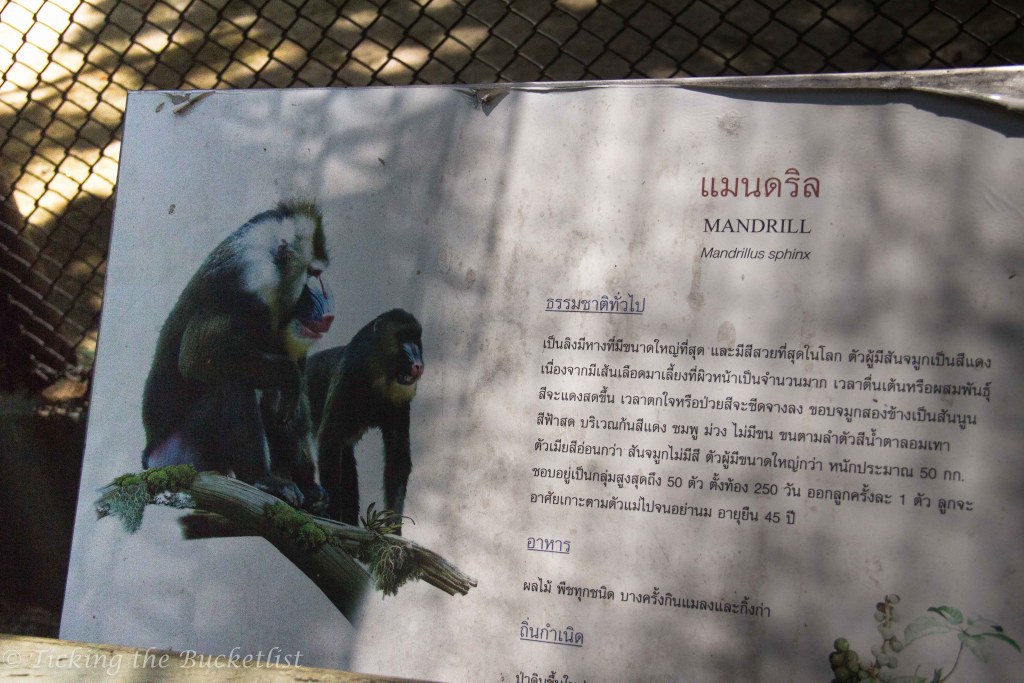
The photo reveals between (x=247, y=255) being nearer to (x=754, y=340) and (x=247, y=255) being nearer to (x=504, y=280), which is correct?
(x=504, y=280)

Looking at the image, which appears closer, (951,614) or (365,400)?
(951,614)

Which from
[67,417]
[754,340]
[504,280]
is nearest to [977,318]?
[754,340]

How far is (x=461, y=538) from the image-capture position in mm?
1568

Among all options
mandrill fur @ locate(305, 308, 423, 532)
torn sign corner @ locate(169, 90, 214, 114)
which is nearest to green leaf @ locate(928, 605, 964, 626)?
mandrill fur @ locate(305, 308, 423, 532)

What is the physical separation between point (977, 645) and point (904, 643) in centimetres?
11

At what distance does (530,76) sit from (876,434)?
1.62 m

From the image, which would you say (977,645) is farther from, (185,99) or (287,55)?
(287,55)

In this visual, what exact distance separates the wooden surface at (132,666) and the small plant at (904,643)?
0.80m

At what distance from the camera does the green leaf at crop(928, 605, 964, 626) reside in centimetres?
134

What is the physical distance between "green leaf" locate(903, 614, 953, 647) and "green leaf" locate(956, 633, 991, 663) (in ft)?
0.09

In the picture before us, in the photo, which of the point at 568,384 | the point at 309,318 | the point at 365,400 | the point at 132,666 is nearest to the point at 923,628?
the point at 568,384

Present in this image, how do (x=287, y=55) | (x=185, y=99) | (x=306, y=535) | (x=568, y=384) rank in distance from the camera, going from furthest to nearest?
1. (x=287, y=55)
2. (x=185, y=99)
3. (x=306, y=535)
4. (x=568, y=384)

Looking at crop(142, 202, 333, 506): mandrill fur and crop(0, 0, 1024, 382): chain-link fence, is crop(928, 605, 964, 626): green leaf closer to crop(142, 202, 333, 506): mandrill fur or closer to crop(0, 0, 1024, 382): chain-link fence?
crop(142, 202, 333, 506): mandrill fur

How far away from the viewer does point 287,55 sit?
2836mm
